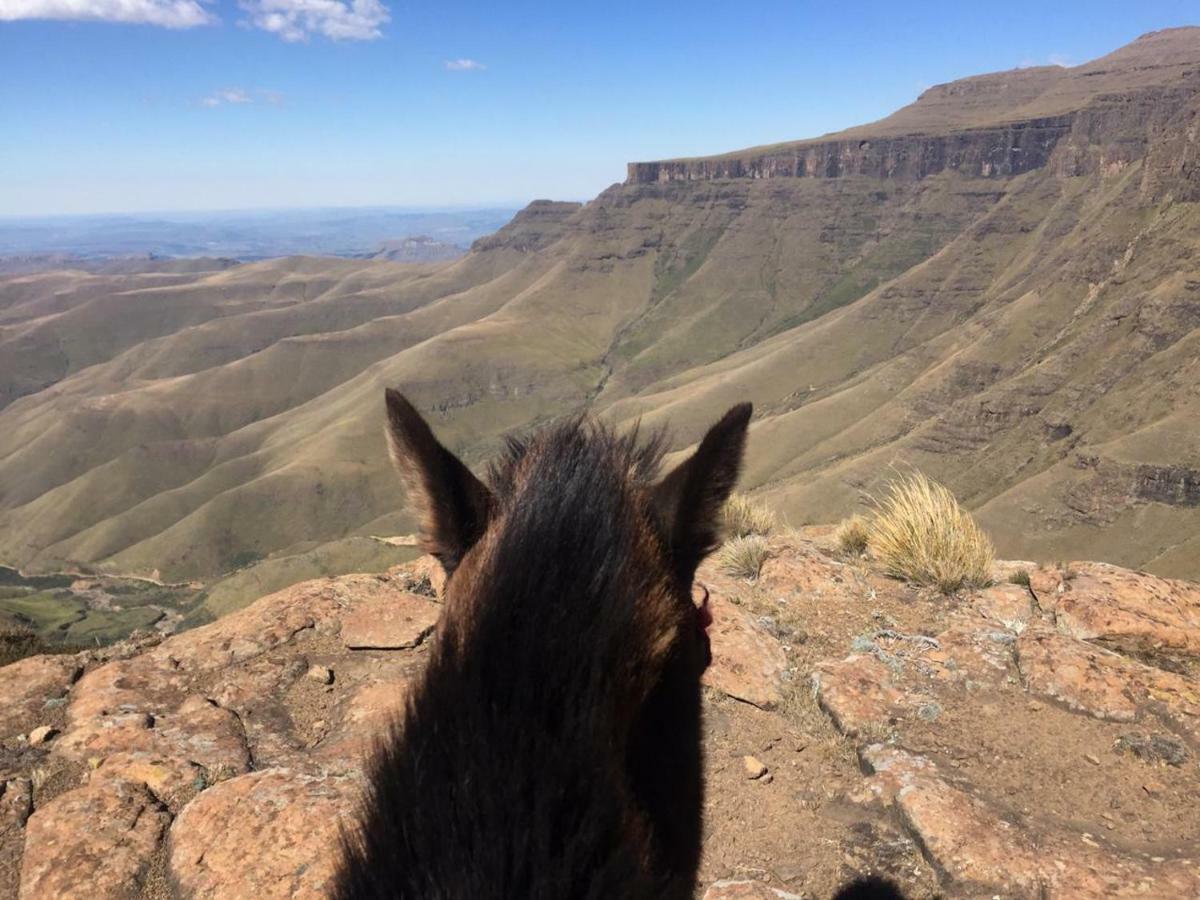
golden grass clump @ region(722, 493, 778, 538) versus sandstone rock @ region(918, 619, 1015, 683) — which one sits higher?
sandstone rock @ region(918, 619, 1015, 683)

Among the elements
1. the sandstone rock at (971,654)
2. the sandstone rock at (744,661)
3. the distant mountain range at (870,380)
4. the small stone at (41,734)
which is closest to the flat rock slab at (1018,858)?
the sandstone rock at (744,661)

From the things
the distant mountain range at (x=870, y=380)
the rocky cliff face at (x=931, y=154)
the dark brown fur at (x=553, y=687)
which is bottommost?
the distant mountain range at (x=870, y=380)

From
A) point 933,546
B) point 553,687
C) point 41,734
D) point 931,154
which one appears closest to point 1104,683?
point 933,546

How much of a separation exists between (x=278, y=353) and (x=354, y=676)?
215 m

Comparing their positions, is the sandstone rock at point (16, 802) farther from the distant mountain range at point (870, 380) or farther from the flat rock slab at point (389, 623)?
the distant mountain range at point (870, 380)

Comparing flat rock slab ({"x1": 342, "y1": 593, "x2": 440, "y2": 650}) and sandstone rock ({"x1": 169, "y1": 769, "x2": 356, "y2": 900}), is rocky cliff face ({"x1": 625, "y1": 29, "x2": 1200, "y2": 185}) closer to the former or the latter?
→ flat rock slab ({"x1": 342, "y1": 593, "x2": 440, "y2": 650})

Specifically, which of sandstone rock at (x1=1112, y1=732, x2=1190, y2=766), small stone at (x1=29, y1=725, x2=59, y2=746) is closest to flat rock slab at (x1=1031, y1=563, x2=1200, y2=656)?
sandstone rock at (x1=1112, y1=732, x2=1190, y2=766)

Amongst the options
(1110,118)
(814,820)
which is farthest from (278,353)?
(814,820)

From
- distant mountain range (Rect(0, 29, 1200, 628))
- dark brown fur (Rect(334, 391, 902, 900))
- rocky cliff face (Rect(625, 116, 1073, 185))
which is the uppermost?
rocky cliff face (Rect(625, 116, 1073, 185))

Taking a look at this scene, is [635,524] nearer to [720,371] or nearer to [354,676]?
[354,676]

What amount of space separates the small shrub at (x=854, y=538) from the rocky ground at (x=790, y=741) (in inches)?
41.8

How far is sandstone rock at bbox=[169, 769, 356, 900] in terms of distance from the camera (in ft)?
10.1

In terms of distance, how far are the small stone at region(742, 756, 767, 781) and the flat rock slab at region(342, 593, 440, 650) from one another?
8.59 feet

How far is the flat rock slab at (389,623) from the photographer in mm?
5465
